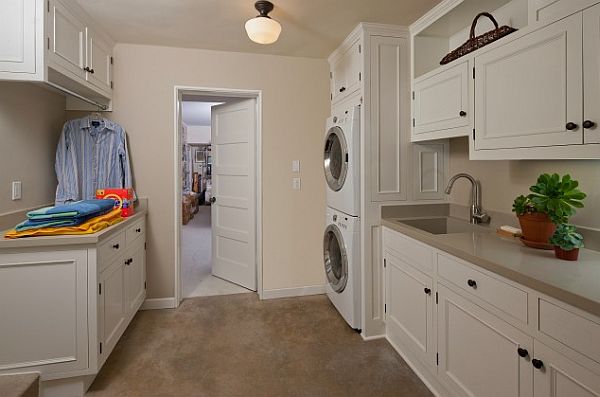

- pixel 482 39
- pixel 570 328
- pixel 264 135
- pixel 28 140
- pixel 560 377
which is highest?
pixel 482 39

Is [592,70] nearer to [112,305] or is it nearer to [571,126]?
[571,126]

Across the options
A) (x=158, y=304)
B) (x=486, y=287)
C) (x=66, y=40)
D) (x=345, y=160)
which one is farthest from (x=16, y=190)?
(x=486, y=287)

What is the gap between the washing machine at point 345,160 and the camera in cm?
242

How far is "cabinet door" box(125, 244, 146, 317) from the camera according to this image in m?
2.44

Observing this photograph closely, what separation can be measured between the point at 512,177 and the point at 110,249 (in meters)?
2.47

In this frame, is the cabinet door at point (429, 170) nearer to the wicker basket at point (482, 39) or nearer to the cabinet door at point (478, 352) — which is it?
the wicker basket at point (482, 39)

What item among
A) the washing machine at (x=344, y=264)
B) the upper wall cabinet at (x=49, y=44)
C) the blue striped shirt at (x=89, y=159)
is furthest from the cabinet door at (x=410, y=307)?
the upper wall cabinet at (x=49, y=44)

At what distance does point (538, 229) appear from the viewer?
1.46 meters

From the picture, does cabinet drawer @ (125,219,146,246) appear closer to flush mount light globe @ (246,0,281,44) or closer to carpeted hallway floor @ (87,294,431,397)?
carpeted hallway floor @ (87,294,431,397)

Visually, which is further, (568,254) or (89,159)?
(89,159)

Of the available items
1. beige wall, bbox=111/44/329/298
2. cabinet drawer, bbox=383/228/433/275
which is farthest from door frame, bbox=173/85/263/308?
cabinet drawer, bbox=383/228/433/275

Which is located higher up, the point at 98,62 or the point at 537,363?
the point at 98,62

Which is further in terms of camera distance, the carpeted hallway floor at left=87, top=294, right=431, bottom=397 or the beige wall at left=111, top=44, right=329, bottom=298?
the beige wall at left=111, top=44, right=329, bottom=298

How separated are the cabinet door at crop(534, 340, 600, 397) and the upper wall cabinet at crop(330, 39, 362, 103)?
1.97 m
